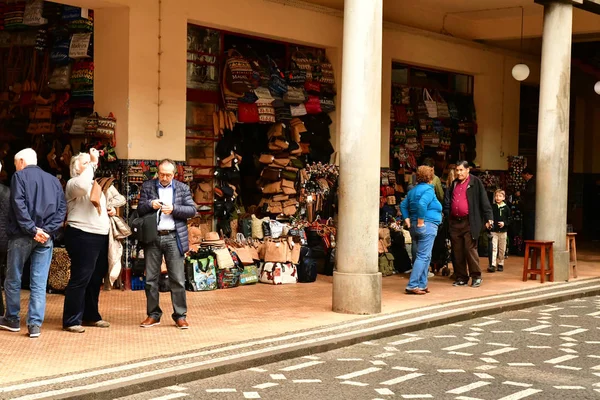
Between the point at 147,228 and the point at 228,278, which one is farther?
the point at 228,278

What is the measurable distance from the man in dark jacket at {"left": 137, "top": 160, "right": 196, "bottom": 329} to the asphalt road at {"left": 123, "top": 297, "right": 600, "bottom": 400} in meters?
1.83

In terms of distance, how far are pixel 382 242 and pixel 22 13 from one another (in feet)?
22.8

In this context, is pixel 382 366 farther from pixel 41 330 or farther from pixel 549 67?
pixel 549 67

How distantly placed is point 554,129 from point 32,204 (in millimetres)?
9450

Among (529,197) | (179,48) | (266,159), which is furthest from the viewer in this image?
→ (529,197)

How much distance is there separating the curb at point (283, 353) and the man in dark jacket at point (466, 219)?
1.09 metres

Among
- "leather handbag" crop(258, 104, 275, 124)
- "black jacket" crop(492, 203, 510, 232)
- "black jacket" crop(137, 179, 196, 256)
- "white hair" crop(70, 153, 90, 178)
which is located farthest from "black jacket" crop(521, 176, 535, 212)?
"white hair" crop(70, 153, 90, 178)

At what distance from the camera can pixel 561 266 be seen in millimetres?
16500

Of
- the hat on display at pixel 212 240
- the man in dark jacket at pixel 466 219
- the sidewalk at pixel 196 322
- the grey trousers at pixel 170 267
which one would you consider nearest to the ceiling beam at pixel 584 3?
the man in dark jacket at pixel 466 219

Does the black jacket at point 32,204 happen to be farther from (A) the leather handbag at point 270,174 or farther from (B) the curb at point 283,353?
(A) the leather handbag at point 270,174

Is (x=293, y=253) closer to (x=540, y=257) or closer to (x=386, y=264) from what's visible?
(x=386, y=264)

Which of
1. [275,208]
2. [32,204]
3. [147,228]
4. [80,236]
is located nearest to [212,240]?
[275,208]

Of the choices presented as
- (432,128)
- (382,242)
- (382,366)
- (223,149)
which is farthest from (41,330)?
(432,128)

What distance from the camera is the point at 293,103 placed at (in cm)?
1780
